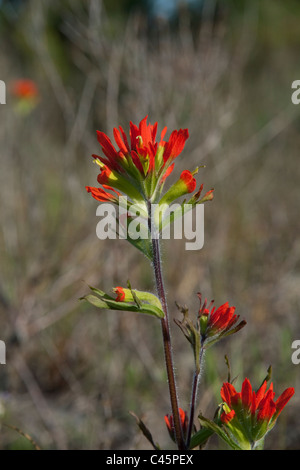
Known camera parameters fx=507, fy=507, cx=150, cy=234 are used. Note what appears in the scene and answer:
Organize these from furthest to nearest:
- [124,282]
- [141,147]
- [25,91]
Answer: [25,91], [124,282], [141,147]

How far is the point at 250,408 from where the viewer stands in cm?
78

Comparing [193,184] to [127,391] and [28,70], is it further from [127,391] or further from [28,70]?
[28,70]

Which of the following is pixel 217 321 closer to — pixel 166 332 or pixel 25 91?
pixel 166 332

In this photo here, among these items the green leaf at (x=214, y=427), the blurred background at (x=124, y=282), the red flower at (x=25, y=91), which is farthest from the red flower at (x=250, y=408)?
the red flower at (x=25, y=91)

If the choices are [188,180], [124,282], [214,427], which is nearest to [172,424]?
[214,427]

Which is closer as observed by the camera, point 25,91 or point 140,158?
point 140,158

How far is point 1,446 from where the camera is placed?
179 cm

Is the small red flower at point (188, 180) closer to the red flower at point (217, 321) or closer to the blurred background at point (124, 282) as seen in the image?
the red flower at point (217, 321)

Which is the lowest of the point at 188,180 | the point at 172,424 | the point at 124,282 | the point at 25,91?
the point at 172,424

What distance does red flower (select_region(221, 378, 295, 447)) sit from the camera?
2.50 ft

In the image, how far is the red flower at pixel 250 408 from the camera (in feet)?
2.50

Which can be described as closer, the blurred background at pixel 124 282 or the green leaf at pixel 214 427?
the green leaf at pixel 214 427

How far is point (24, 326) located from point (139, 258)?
0.62 metres
